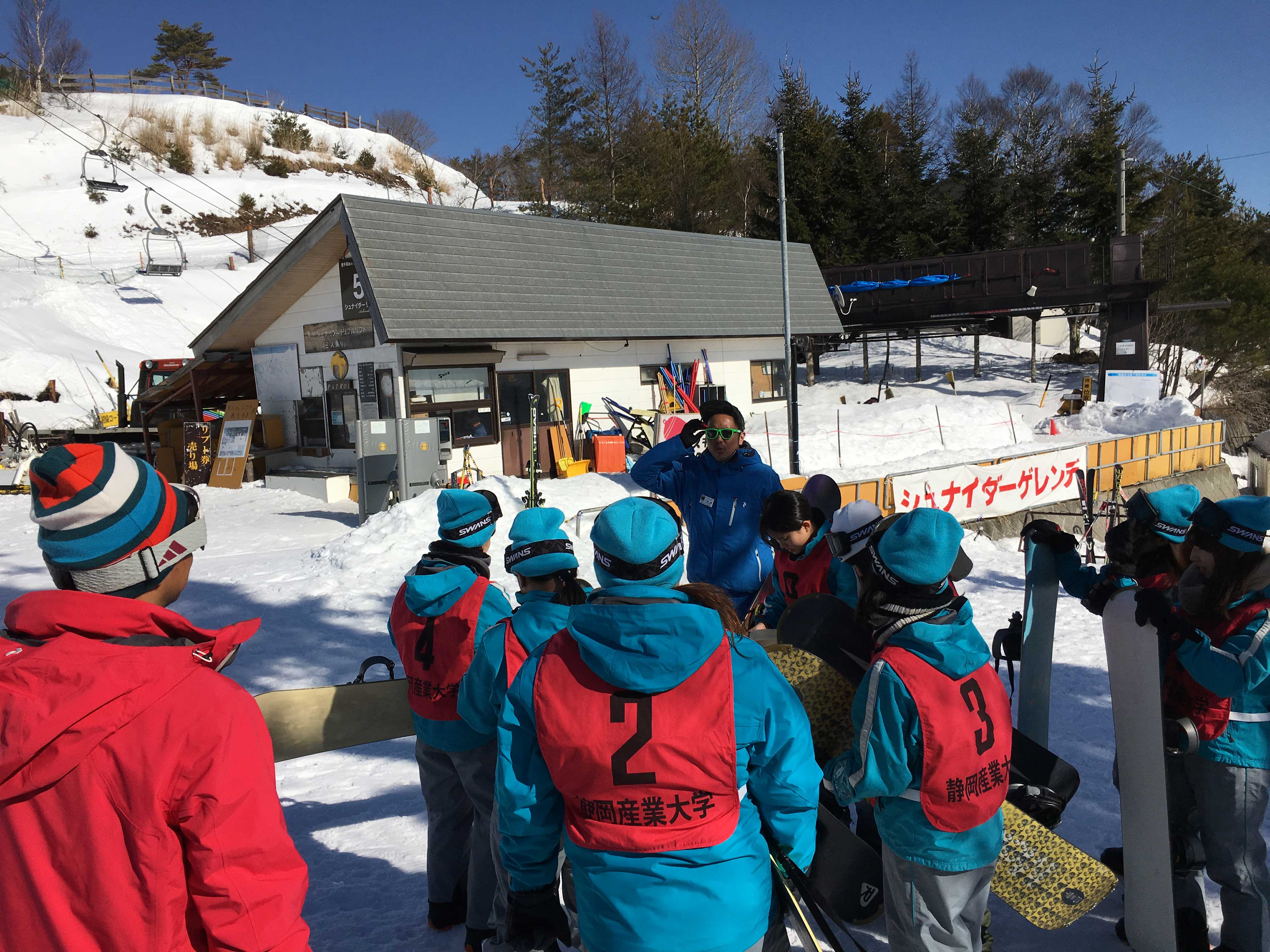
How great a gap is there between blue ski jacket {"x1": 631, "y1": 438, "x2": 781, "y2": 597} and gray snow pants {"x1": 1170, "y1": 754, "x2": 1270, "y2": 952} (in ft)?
6.61

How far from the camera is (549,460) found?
50.0 feet

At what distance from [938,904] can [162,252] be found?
44.7 meters

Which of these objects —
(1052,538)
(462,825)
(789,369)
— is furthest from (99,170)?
(1052,538)

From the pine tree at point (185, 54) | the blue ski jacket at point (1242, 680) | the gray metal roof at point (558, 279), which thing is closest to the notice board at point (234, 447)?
the gray metal roof at point (558, 279)

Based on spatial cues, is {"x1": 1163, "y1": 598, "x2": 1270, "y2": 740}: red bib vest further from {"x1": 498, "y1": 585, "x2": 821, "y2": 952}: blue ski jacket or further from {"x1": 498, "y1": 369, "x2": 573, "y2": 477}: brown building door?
{"x1": 498, "y1": 369, "x2": 573, "y2": 477}: brown building door

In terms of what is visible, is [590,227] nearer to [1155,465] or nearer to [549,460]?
[549,460]

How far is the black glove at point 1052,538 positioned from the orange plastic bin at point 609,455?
37.4 feet

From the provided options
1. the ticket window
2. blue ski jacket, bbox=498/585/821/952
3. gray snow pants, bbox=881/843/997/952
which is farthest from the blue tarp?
blue ski jacket, bbox=498/585/821/952

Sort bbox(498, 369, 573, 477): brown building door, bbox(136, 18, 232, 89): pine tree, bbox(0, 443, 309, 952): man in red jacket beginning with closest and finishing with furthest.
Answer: bbox(0, 443, 309, 952): man in red jacket
bbox(498, 369, 573, 477): brown building door
bbox(136, 18, 232, 89): pine tree

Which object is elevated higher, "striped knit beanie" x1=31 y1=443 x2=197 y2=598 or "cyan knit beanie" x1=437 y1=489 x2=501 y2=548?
"striped knit beanie" x1=31 y1=443 x2=197 y2=598

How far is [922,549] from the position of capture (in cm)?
217

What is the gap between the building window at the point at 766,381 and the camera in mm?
19141

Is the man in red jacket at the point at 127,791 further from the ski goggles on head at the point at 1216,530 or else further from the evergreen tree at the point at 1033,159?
the evergreen tree at the point at 1033,159

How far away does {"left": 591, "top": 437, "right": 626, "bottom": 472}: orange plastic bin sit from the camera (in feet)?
48.2
